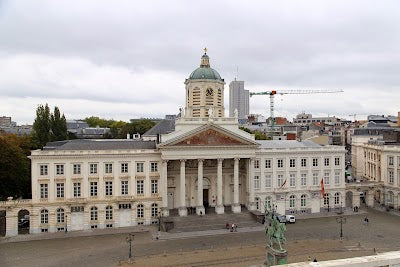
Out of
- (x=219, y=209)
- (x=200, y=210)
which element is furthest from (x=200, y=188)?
(x=219, y=209)

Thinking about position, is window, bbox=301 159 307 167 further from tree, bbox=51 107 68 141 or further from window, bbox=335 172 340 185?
tree, bbox=51 107 68 141

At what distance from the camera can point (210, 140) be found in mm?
57156

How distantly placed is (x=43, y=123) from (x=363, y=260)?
71.1m

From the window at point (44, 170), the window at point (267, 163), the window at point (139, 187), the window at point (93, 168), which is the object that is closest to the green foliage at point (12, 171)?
the window at point (44, 170)

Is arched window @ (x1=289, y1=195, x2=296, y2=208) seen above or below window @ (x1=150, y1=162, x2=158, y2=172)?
below

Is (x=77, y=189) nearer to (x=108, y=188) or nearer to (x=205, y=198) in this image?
(x=108, y=188)

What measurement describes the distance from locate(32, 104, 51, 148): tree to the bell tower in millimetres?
30778

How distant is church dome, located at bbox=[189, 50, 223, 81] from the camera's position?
6438cm

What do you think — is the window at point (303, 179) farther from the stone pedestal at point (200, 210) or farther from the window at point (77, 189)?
the window at point (77, 189)

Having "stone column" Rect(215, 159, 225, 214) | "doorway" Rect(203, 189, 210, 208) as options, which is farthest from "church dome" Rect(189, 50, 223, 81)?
"doorway" Rect(203, 189, 210, 208)

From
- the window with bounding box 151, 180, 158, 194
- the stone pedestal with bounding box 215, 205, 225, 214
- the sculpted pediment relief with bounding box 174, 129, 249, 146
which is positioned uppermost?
the sculpted pediment relief with bounding box 174, 129, 249, 146

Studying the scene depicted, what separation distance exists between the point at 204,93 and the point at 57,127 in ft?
113

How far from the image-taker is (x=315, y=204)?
63.2m

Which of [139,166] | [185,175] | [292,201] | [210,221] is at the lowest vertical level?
[210,221]
